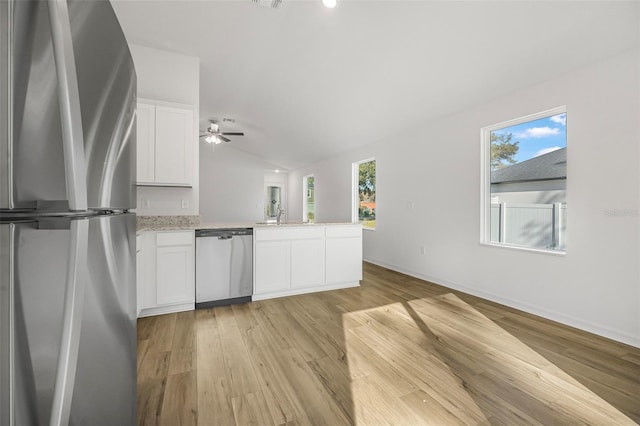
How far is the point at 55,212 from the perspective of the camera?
1.52 feet

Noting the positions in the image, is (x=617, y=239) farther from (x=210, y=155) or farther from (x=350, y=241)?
(x=210, y=155)

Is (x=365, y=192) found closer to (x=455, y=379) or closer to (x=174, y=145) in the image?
(x=174, y=145)

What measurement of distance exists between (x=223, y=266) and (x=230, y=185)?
5.55 m

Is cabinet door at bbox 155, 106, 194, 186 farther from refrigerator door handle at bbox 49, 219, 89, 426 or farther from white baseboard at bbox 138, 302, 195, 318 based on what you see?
refrigerator door handle at bbox 49, 219, 89, 426

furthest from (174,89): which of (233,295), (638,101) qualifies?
(638,101)

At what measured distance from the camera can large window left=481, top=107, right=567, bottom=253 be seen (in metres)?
2.81

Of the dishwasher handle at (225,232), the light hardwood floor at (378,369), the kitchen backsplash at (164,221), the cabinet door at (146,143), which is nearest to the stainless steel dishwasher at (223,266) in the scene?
the dishwasher handle at (225,232)

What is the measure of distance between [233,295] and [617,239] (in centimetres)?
364

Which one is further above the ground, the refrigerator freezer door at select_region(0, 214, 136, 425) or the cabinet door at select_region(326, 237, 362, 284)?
the refrigerator freezer door at select_region(0, 214, 136, 425)

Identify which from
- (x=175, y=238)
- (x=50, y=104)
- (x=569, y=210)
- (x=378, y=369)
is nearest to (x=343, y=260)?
(x=378, y=369)

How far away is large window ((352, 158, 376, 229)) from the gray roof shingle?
95.3 inches

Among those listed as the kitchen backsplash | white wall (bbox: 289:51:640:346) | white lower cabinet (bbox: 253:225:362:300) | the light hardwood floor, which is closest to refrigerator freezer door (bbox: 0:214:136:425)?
the light hardwood floor

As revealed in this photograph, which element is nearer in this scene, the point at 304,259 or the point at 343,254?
the point at 304,259

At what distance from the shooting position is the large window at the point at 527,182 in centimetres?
281
